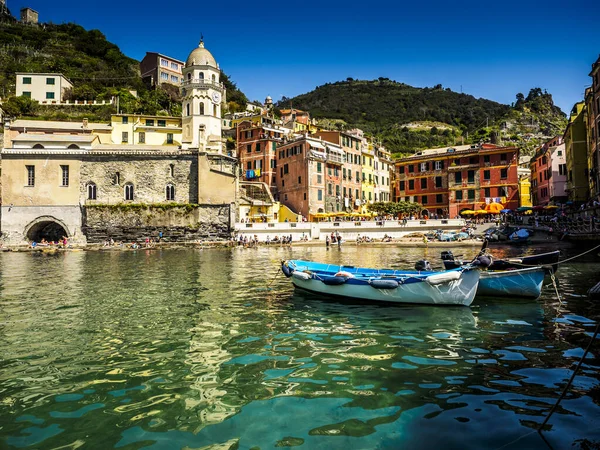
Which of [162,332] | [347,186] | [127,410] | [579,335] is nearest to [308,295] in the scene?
[162,332]

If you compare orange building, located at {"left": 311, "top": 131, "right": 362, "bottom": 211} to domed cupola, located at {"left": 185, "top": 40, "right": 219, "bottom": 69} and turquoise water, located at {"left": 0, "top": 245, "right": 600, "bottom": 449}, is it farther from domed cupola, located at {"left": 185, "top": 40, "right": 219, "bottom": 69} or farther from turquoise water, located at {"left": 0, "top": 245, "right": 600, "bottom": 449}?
turquoise water, located at {"left": 0, "top": 245, "right": 600, "bottom": 449}

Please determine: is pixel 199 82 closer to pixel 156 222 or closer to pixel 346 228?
pixel 156 222

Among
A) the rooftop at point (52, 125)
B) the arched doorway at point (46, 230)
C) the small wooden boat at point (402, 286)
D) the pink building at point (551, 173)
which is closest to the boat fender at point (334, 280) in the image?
the small wooden boat at point (402, 286)

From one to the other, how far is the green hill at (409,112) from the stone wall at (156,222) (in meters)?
65.5

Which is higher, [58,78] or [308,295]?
[58,78]

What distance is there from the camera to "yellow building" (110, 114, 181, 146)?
60281mm

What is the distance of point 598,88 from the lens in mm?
34906

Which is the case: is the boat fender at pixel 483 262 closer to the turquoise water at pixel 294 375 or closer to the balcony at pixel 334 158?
the turquoise water at pixel 294 375

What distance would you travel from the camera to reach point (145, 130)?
61250 millimetres

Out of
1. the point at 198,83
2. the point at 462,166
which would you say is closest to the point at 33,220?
the point at 198,83

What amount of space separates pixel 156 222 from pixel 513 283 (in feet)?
144

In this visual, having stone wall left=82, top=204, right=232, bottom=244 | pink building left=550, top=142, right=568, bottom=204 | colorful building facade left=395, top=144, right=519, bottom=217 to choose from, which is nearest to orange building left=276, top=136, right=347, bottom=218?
stone wall left=82, top=204, right=232, bottom=244

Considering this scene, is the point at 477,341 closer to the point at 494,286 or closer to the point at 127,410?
the point at 494,286

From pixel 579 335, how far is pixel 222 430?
8891 millimetres
